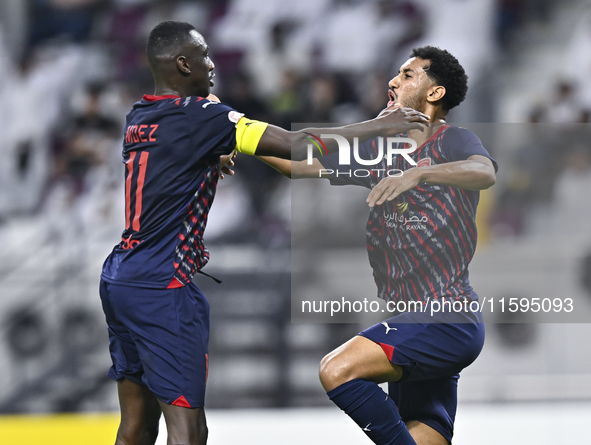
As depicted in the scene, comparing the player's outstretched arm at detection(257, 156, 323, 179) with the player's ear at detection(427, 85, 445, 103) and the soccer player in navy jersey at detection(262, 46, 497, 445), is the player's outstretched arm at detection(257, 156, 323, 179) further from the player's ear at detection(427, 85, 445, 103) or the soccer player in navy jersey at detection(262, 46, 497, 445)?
the player's ear at detection(427, 85, 445, 103)

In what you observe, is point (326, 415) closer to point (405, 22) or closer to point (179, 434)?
point (179, 434)

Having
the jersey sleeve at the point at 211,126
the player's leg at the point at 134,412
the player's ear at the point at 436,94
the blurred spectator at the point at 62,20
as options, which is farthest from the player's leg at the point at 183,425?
the blurred spectator at the point at 62,20

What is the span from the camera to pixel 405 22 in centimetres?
634

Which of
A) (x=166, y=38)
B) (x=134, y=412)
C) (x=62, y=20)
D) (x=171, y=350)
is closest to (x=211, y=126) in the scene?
(x=166, y=38)

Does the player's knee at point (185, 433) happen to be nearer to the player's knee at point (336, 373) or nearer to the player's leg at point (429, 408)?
the player's knee at point (336, 373)

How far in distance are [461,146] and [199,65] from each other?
0.96m

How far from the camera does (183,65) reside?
91.5 inches

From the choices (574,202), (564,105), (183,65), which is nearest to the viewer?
(183,65)

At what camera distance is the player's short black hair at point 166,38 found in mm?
2318

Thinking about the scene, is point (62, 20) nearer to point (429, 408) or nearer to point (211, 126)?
point (211, 126)

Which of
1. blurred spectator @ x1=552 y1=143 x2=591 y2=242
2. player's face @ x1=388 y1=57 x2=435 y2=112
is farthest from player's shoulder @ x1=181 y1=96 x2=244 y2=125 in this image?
blurred spectator @ x1=552 y1=143 x2=591 y2=242

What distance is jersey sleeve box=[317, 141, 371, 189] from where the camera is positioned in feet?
9.03

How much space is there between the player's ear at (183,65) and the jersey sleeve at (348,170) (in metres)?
0.69

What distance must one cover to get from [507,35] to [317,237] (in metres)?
3.06
